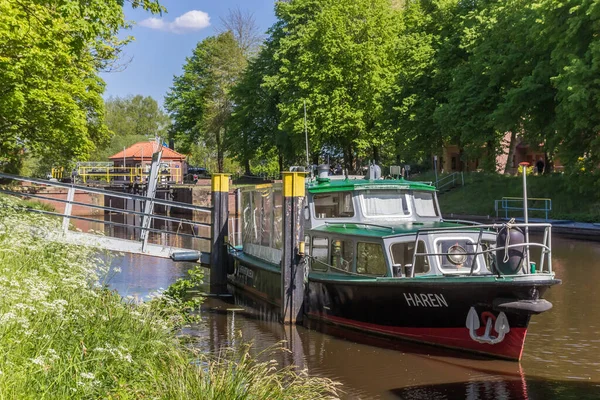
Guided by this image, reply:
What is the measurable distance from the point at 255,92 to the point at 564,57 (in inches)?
1296

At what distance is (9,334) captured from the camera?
711 cm

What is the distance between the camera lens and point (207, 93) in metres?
82.2

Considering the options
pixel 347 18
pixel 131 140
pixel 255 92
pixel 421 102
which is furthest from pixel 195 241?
pixel 131 140

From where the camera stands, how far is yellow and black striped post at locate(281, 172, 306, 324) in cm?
1667

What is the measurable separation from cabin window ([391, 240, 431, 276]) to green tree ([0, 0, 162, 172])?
7210 millimetres

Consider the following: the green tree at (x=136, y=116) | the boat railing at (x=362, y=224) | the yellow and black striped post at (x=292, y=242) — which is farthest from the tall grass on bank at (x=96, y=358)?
the green tree at (x=136, y=116)

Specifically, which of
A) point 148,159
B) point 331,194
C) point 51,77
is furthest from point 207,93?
point 331,194

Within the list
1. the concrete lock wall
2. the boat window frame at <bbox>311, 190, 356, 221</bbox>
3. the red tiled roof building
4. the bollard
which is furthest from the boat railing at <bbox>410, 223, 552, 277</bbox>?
the red tiled roof building

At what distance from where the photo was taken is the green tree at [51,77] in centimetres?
1748

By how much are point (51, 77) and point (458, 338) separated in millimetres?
23128

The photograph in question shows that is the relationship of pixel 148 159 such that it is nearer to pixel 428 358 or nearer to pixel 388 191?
pixel 388 191

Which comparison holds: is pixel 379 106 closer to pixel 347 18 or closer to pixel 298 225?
pixel 347 18

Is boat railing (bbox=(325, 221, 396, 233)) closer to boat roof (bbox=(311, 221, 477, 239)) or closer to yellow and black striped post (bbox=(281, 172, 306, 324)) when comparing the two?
boat roof (bbox=(311, 221, 477, 239))

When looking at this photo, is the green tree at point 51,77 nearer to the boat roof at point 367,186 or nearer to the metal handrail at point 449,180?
the boat roof at point 367,186
